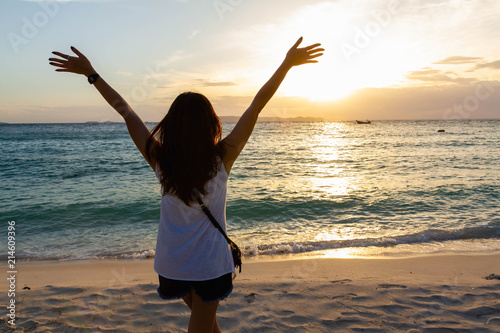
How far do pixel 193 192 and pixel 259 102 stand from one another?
652 millimetres

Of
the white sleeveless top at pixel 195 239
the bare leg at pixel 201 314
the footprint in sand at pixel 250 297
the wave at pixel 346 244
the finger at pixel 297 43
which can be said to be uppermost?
the finger at pixel 297 43

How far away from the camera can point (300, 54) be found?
216cm

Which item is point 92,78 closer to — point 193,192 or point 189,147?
point 189,147

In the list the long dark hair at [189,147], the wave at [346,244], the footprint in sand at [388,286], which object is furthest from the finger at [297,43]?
the wave at [346,244]

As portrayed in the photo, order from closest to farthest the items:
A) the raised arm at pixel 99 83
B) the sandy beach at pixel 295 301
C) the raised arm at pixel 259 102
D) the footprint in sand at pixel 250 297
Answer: the raised arm at pixel 259 102 → the raised arm at pixel 99 83 → the sandy beach at pixel 295 301 → the footprint in sand at pixel 250 297

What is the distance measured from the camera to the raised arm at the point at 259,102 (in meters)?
1.86

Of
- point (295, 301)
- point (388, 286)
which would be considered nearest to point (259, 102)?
point (295, 301)

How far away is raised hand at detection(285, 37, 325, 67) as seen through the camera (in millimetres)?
2150

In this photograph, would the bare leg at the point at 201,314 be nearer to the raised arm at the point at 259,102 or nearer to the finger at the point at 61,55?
the raised arm at the point at 259,102

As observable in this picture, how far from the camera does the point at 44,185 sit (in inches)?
591

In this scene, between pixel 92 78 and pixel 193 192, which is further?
pixel 92 78

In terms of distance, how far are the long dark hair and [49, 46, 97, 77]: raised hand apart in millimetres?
831

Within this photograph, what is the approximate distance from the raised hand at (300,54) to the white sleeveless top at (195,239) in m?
0.87

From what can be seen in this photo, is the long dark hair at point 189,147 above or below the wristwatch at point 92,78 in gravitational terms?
below
